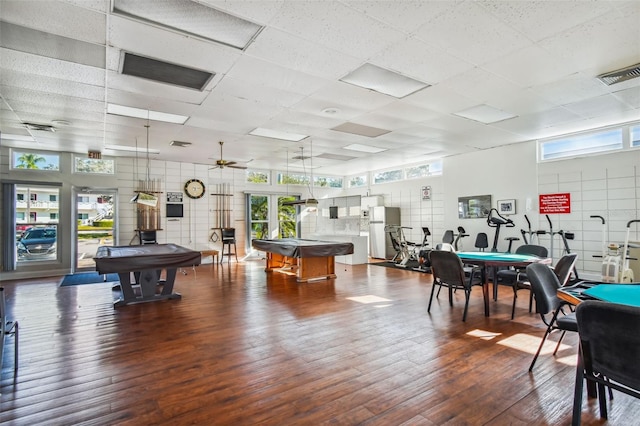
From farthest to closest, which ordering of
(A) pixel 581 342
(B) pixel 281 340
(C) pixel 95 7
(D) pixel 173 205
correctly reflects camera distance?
1. (D) pixel 173 205
2. (B) pixel 281 340
3. (C) pixel 95 7
4. (A) pixel 581 342

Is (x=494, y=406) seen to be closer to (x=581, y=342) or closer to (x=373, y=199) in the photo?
(x=581, y=342)

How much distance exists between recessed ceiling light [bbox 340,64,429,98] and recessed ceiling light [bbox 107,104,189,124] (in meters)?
3.02

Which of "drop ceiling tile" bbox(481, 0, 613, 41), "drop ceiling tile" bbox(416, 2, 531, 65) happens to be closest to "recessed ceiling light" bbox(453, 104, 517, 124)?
"drop ceiling tile" bbox(416, 2, 531, 65)

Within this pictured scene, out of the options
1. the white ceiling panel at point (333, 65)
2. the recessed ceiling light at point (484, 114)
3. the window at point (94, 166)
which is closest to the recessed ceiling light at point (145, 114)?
the white ceiling panel at point (333, 65)

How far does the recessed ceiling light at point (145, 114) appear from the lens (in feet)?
16.2

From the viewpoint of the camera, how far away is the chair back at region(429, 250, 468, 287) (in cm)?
412

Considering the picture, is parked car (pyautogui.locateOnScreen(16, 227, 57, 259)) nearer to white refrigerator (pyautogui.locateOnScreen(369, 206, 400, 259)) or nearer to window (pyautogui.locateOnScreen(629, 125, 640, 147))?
white refrigerator (pyautogui.locateOnScreen(369, 206, 400, 259))

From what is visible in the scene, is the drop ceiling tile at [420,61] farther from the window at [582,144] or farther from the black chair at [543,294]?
the window at [582,144]

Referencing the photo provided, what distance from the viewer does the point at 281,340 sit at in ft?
11.3

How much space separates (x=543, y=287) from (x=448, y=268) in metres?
1.55

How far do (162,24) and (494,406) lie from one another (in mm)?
3950

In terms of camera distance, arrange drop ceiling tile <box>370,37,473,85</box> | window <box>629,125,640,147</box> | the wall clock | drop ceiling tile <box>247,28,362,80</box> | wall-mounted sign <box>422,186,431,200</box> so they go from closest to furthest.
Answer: drop ceiling tile <box>247,28,362,80</box>
drop ceiling tile <box>370,37,473,85</box>
window <box>629,125,640,147</box>
the wall clock
wall-mounted sign <box>422,186,431,200</box>

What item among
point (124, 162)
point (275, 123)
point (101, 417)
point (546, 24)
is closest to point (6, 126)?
point (124, 162)

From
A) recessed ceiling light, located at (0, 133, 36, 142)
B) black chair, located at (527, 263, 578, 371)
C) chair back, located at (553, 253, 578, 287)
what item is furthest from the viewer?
recessed ceiling light, located at (0, 133, 36, 142)
